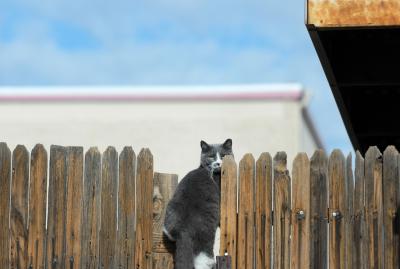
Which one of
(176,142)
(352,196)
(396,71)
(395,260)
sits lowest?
(395,260)

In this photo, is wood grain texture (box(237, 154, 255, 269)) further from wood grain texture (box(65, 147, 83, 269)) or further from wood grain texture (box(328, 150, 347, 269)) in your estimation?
wood grain texture (box(65, 147, 83, 269))

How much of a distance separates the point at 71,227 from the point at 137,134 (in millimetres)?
23218

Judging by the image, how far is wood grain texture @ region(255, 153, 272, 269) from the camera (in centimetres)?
768

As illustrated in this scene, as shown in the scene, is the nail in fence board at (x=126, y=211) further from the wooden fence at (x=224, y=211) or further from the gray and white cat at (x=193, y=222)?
the gray and white cat at (x=193, y=222)

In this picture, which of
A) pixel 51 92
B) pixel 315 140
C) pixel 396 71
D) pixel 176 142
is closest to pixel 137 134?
pixel 176 142

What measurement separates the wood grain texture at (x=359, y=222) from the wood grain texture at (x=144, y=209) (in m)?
1.68

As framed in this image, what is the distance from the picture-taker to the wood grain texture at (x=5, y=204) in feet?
25.8

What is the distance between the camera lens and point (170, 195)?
316 inches

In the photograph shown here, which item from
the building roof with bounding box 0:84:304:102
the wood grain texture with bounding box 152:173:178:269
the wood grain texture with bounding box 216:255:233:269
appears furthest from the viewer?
the building roof with bounding box 0:84:304:102

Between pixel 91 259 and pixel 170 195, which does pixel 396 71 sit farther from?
pixel 91 259

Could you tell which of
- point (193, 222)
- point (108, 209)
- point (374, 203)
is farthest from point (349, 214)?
point (108, 209)

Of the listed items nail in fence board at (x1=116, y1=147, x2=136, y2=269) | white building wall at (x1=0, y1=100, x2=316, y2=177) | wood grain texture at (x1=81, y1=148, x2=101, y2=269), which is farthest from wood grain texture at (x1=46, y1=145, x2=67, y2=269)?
white building wall at (x1=0, y1=100, x2=316, y2=177)

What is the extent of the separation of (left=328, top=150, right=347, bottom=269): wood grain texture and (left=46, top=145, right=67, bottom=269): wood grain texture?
7.23ft

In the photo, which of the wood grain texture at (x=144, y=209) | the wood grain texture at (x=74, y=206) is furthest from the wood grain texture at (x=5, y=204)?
the wood grain texture at (x=144, y=209)
